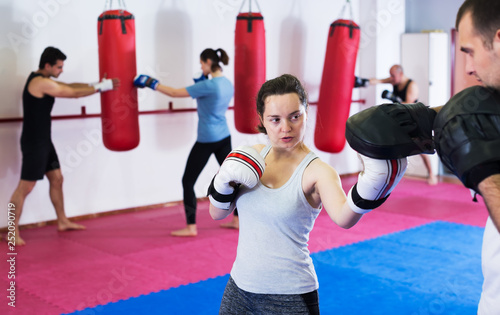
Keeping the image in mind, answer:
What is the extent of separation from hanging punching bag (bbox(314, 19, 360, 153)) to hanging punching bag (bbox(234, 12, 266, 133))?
3.15 ft

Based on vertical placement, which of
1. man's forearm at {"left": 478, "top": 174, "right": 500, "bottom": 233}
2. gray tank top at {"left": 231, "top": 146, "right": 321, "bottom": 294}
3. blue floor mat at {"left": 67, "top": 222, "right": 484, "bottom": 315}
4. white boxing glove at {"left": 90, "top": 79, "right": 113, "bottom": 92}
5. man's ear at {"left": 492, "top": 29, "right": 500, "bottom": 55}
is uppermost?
man's ear at {"left": 492, "top": 29, "right": 500, "bottom": 55}

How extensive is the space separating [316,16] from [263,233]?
628 cm

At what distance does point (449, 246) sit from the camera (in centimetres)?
455

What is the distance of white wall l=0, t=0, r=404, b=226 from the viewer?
509 cm

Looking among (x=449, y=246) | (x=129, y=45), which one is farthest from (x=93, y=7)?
(x=449, y=246)

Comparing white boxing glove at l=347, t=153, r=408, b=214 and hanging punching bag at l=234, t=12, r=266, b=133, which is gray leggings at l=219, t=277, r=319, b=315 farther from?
hanging punching bag at l=234, t=12, r=266, b=133

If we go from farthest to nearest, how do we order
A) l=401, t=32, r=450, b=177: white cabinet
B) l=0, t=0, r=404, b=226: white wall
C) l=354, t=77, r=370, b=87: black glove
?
l=401, t=32, r=450, b=177: white cabinet < l=354, t=77, r=370, b=87: black glove < l=0, t=0, r=404, b=226: white wall

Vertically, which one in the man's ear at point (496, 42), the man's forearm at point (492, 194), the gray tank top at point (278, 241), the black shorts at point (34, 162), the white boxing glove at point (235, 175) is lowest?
the black shorts at point (34, 162)

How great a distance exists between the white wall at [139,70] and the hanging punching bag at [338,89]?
3.36ft

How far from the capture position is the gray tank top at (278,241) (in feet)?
5.63

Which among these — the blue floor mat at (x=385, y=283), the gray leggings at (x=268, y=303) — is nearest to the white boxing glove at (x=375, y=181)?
the gray leggings at (x=268, y=303)

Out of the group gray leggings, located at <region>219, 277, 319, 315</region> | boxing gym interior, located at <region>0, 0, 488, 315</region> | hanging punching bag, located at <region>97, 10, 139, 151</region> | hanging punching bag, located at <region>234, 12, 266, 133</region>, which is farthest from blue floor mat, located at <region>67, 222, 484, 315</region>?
hanging punching bag, located at <region>97, 10, 139, 151</region>

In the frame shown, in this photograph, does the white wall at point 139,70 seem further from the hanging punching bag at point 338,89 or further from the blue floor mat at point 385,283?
the blue floor mat at point 385,283

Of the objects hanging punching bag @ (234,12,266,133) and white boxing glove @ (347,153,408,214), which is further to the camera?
hanging punching bag @ (234,12,266,133)
